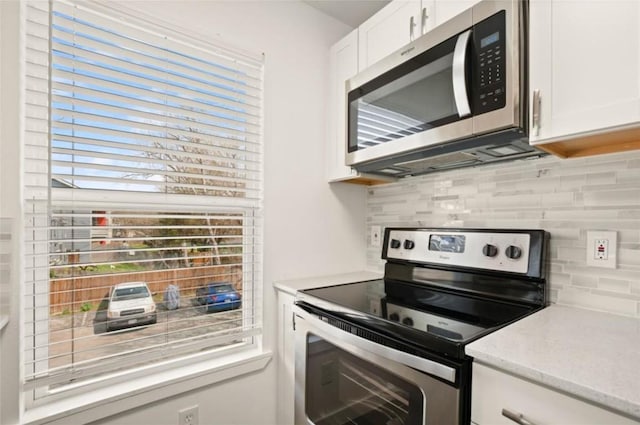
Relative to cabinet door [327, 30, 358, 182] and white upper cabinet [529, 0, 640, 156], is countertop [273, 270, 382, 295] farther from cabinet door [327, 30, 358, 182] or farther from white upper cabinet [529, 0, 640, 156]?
white upper cabinet [529, 0, 640, 156]

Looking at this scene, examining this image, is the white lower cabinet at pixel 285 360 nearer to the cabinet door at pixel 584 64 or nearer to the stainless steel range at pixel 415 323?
the stainless steel range at pixel 415 323

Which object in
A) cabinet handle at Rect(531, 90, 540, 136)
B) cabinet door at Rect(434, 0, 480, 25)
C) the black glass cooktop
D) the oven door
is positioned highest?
cabinet door at Rect(434, 0, 480, 25)

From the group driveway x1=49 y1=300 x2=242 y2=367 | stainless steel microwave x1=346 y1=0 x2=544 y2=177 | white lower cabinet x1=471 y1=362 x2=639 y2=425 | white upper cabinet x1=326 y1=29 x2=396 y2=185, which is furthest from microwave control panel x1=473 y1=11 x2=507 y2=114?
driveway x1=49 y1=300 x2=242 y2=367

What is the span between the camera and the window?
1118mm

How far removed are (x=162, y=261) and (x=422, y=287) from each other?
1.20 m

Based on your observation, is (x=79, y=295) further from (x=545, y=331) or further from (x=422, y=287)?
(x=545, y=331)

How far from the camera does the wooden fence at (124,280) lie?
1153 millimetres

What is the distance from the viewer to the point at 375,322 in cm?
104

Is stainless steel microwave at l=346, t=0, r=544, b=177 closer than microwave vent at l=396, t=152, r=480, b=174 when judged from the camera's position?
Yes

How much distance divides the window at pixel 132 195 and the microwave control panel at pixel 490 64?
100 cm

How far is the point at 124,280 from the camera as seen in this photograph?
50.4 inches

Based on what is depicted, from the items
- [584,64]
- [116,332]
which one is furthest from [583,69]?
[116,332]

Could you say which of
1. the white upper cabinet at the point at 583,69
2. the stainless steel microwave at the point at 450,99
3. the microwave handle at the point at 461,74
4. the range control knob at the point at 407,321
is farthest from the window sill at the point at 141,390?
the white upper cabinet at the point at 583,69

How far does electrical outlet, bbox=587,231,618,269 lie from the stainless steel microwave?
36cm
